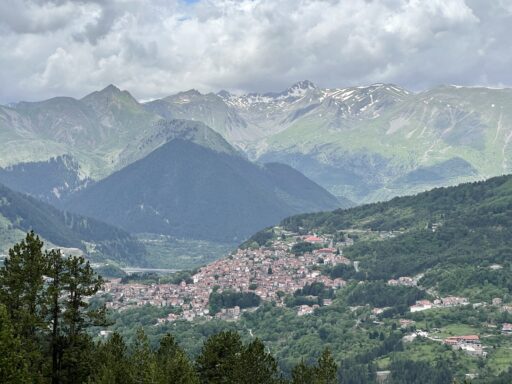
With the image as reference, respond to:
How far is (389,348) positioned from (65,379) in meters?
133

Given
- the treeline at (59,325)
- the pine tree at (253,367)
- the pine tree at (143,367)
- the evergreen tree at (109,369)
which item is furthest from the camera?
the pine tree at (253,367)

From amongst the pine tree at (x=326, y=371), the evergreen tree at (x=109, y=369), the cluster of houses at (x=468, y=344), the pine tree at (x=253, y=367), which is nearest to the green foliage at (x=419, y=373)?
the cluster of houses at (x=468, y=344)

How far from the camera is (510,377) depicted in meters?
149

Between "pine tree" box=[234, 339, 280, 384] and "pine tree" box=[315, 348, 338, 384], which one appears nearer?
"pine tree" box=[234, 339, 280, 384]

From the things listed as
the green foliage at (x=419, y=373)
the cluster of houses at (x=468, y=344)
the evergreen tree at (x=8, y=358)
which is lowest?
the green foliage at (x=419, y=373)

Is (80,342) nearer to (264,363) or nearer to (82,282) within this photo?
(82,282)

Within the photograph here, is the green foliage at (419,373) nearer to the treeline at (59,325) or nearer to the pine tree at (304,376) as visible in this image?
the pine tree at (304,376)

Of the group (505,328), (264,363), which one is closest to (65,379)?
(264,363)

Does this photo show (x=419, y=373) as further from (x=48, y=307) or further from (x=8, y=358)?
(x=8, y=358)

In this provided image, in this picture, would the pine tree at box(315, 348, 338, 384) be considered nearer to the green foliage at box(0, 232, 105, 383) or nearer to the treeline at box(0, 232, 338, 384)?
the treeline at box(0, 232, 338, 384)

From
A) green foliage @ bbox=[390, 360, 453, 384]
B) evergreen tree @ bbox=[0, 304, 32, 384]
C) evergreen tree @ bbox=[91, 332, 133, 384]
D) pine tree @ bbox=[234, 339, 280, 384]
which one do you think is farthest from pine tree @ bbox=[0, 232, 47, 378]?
green foliage @ bbox=[390, 360, 453, 384]

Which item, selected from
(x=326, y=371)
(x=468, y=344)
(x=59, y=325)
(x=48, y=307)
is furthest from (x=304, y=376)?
(x=468, y=344)

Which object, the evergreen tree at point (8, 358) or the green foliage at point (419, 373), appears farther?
the green foliage at point (419, 373)

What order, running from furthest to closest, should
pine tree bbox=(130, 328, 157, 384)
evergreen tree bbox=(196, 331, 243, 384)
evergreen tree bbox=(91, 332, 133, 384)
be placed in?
evergreen tree bbox=(196, 331, 243, 384) < evergreen tree bbox=(91, 332, 133, 384) < pine tree bbox=(130, 328, 157, 384)
